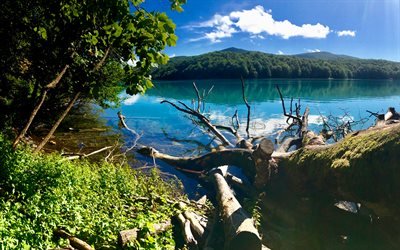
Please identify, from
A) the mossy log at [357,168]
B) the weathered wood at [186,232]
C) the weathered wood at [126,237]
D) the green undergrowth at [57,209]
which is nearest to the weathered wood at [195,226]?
the weathered wood at [186,232]

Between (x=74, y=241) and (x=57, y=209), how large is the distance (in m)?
0.70

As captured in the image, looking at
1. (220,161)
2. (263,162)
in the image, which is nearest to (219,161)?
(220,161)

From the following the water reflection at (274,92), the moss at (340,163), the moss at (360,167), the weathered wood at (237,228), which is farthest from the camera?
the water reflection at (274,92)

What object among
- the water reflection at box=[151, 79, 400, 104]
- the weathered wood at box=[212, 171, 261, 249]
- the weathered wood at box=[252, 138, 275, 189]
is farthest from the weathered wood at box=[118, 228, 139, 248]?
the water reflection at box=[151, 79, 400, 104]

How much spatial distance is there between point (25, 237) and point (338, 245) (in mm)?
7224

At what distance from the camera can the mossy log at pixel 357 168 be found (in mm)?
6207

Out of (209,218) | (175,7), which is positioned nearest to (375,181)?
(209,218)

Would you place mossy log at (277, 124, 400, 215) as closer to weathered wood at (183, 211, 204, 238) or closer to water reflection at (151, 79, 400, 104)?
weathered wood at (183, 211, 204, 238)

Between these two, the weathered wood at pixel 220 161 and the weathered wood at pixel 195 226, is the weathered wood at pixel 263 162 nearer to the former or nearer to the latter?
the weathered wood at pixel 220 161

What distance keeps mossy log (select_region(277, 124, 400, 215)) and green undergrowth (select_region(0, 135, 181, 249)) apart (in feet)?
12.7

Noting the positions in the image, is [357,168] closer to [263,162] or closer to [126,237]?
[263,162]

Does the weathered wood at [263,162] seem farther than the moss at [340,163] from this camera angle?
Yes

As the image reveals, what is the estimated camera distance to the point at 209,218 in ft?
30.0

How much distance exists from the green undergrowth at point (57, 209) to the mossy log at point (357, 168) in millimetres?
3881
